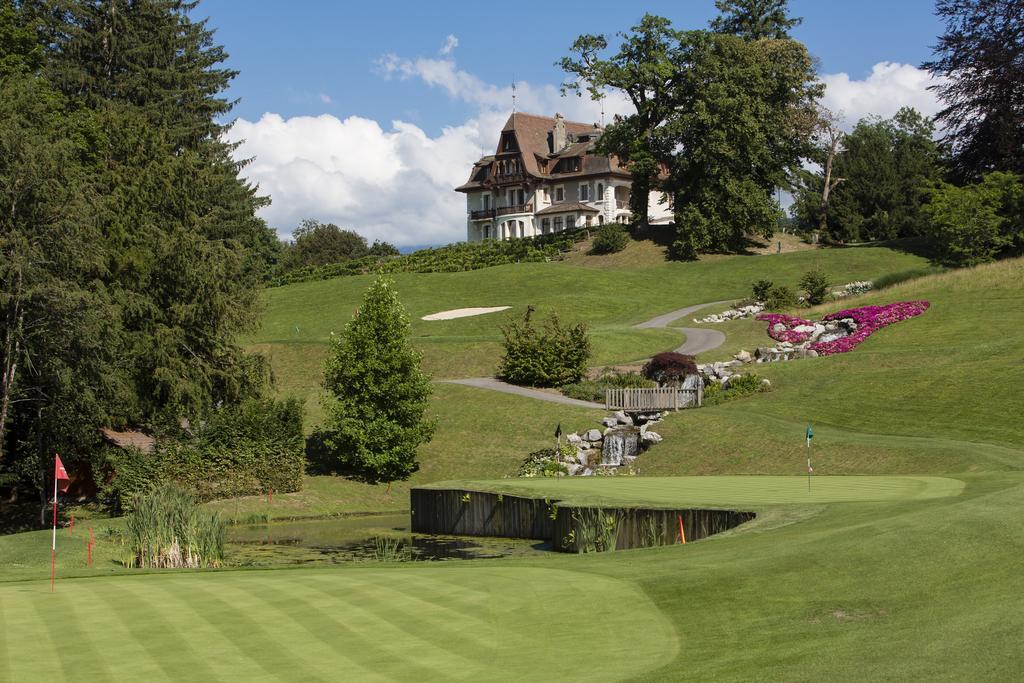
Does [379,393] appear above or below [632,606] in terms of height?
above

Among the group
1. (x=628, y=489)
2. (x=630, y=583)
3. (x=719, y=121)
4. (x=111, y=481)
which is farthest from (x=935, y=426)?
(x=719, y=121)

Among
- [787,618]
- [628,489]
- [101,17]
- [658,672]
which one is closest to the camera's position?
[658,672]

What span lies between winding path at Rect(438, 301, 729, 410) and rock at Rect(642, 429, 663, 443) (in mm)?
5864

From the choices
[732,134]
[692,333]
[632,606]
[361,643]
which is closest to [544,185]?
[732,134]

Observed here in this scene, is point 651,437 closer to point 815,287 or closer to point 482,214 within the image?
point 815,287

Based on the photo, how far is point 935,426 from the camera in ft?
119

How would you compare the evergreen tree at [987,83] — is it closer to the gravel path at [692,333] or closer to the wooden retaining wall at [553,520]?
the gravel path at [692,333]

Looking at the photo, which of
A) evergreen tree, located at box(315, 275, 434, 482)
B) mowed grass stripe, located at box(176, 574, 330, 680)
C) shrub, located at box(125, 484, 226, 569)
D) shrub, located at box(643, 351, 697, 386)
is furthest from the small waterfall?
mowed grass stripe, located at box(176, 574, 330, 680)

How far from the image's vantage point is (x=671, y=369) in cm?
4619

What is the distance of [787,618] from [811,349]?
137 feet

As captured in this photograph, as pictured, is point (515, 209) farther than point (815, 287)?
Yes

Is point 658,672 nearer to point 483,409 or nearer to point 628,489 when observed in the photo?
point 628,489

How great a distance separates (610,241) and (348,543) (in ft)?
208

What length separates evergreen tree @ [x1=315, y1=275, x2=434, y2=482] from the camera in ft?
134
